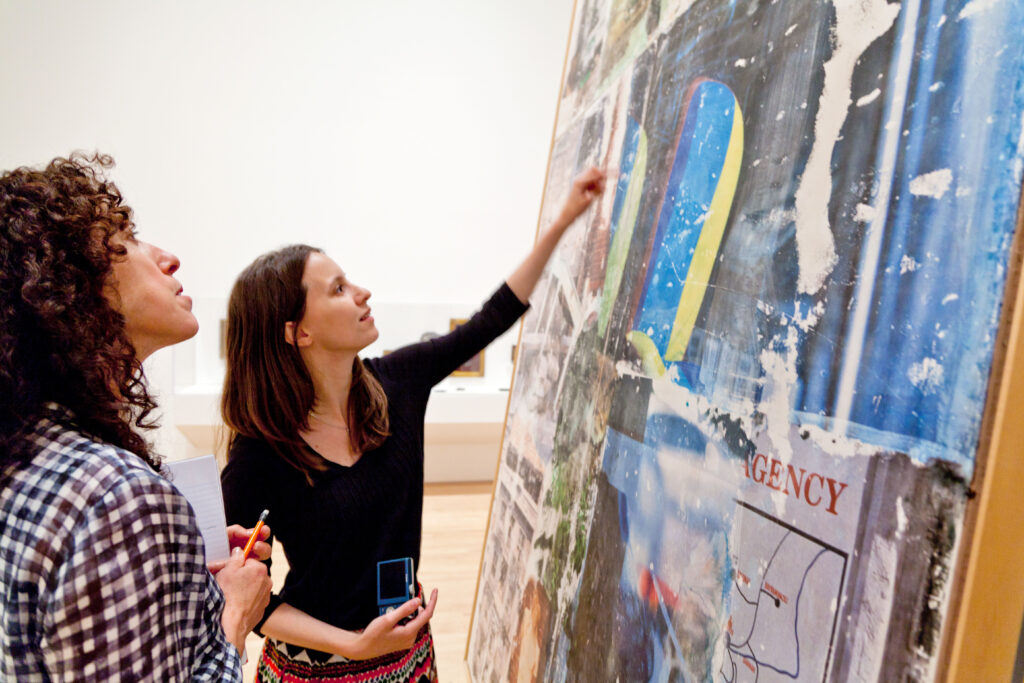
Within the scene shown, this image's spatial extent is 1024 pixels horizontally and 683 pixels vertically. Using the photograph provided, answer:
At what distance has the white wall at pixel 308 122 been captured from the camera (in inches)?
152

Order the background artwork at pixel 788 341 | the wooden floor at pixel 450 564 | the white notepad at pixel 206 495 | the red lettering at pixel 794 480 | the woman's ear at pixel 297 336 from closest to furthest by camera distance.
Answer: the background artwork at pixel 788 341, the red lettering at pixel 794 480, the white notepad at pixel 206 495, the woman's ear at pixel 297 336, the wooden floor at pixel 450 564

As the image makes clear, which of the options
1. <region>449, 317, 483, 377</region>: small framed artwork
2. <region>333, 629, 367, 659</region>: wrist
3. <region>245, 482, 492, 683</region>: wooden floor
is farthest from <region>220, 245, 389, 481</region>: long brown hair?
<region>449, 317, 483, 377</region>: small framed artwork

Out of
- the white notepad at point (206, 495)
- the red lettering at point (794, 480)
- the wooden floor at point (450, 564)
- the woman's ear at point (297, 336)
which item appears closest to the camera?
the red lettering at point (794, 480)

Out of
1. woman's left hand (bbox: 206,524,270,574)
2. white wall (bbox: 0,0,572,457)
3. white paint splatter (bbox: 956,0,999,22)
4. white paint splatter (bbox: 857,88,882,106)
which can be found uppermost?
white wall (bbox: 0,0,572,457)

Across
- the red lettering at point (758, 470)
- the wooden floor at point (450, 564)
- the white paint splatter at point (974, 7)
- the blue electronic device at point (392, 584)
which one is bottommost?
the wooden floor at point (450, 564)

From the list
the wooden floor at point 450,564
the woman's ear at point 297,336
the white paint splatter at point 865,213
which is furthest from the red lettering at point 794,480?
the wooden floor at point 450,564

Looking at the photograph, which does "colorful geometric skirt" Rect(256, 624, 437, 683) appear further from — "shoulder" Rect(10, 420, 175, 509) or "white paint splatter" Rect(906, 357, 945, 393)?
"white paint splatter" Rect(906, 357, 945, 393)

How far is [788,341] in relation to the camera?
0.65 m

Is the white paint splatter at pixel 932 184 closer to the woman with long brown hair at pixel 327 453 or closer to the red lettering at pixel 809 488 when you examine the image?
the red lettering at pixel 809 488

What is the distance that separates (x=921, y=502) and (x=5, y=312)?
2.72 ft

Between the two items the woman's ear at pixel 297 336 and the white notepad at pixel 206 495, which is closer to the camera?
the white notepad at pixel 206 495

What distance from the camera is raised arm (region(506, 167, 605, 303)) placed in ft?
4.25

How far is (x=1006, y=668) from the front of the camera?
471 mm

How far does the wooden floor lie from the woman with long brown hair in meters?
0.91
